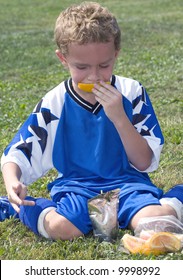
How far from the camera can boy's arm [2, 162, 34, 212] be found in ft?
12.9

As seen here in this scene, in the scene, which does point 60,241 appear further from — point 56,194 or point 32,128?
point 32,128

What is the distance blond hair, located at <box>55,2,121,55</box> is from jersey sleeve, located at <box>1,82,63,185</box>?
361 millimetres

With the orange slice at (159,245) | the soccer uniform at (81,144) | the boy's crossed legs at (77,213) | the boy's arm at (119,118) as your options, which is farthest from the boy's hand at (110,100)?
the orange slice at (159,245)

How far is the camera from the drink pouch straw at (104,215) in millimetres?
4160

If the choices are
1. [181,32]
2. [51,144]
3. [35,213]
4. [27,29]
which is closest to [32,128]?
[51,144]

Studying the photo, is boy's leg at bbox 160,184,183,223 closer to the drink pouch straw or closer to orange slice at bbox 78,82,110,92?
the drink pouch straw

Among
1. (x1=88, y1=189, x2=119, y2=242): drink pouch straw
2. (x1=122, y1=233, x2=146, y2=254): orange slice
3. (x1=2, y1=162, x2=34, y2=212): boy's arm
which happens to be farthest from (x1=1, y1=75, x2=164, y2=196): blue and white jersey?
(x1=122, y1=233, x2=146, y2=254): orange slice

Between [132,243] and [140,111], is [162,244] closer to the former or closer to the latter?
[132,243]

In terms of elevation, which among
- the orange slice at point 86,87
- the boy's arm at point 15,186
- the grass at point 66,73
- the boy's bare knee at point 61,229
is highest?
the orange slice at point 86,87

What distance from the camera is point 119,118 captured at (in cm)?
420

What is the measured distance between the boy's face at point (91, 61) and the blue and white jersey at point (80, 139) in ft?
0.80

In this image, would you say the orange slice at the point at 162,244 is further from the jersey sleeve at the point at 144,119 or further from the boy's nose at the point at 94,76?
the boy's nose at the point at 94,76

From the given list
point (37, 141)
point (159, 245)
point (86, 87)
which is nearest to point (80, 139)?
point (37, 141)

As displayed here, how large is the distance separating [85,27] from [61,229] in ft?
3.71
